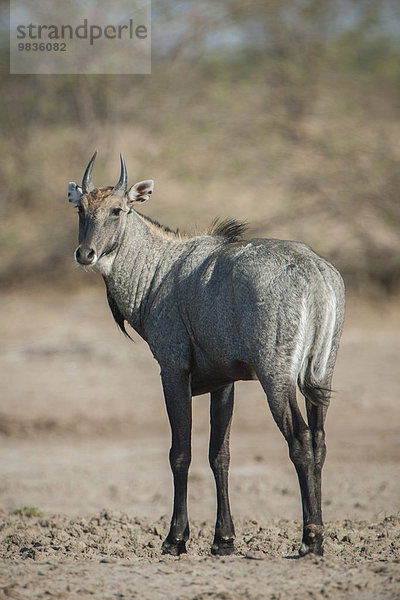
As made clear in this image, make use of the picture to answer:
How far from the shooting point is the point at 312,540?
6355 mm

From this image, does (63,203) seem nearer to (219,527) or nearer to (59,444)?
(59,444)

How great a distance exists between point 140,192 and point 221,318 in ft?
5.81

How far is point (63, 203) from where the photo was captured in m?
22.9

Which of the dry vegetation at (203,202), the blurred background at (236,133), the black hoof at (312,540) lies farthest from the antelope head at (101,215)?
the blurred background at (236,133)

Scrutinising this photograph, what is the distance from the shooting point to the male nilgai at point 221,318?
20.7 feet

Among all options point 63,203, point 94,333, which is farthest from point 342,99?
point 94,333

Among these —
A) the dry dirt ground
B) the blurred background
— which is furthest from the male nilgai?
the blurred background

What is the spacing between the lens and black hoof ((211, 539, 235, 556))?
7250 millimetres

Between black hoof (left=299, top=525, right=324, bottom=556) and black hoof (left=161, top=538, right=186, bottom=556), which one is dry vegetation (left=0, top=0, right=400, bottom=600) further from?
black hoof (left=299, top=525, right=324, bottom=556)

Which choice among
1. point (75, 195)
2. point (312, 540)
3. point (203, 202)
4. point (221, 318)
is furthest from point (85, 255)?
point (203, 202)

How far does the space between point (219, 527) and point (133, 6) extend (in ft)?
61.1

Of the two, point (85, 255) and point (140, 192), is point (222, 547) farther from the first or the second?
point (140, 192)

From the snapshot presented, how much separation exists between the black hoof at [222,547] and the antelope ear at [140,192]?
10.3 ft

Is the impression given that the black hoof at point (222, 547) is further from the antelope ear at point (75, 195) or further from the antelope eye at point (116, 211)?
the antelope ear at point (75, 195)
